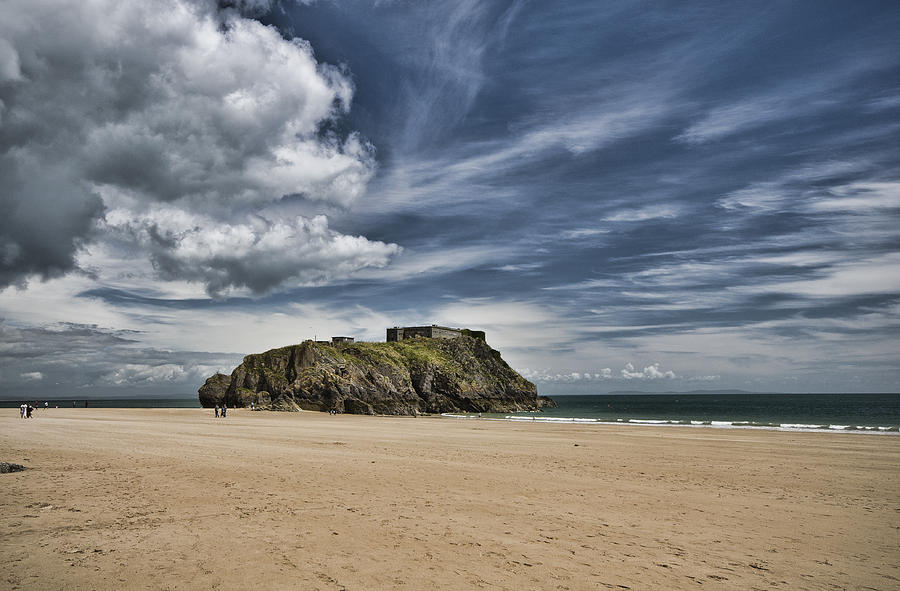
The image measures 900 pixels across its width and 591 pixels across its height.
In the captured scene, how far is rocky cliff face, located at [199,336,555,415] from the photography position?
84.2 metres

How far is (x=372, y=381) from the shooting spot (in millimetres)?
93875

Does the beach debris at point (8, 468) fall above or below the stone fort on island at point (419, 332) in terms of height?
below

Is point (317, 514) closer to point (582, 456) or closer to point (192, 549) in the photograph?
point (192, 549)

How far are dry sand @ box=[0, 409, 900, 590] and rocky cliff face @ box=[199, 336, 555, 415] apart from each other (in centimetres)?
6422

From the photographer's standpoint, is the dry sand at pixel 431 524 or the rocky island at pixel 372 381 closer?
the dry sand at pixel 431 524

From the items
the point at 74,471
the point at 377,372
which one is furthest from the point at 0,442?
the point at 377,372

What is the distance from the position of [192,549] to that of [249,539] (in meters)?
0.96

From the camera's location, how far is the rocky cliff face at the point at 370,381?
276 ft

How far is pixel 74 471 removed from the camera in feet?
52.4

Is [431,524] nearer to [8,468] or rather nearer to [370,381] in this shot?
[8,468]

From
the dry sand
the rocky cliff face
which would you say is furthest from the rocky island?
the dry sand

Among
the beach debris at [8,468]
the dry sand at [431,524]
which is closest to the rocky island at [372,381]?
the dry sand at [431,524]

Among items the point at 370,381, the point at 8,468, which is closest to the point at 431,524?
the point at 8,468

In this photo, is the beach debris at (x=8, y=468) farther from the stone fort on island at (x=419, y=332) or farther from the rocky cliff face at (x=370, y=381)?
the stone fort on island at (x=419, y=332)
